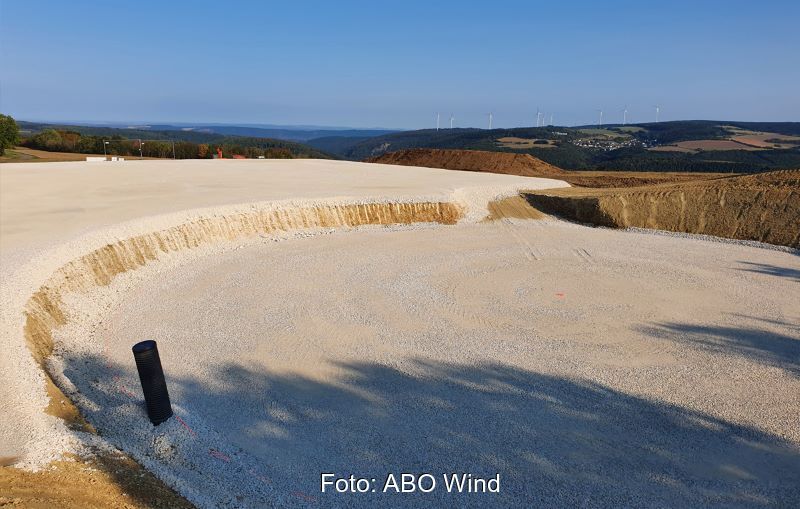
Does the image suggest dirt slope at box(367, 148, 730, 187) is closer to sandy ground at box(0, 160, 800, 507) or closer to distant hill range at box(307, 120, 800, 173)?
sandy ground at box(0, 160, 800, 507)

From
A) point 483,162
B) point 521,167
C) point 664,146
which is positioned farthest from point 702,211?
point 664,146

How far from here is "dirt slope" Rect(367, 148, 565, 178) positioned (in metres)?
50.6

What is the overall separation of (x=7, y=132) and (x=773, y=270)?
70.0 metres

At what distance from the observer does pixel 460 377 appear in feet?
36.8

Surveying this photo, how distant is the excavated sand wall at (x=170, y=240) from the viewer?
11578 millimetres

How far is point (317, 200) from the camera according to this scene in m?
26.2

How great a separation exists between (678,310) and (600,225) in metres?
12.9

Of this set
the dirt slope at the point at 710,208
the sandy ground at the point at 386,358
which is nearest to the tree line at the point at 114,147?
the sandy ground at the point at 386,358

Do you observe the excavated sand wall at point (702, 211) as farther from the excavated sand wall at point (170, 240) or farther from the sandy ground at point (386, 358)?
the excavated sand wall at point (170, 240)

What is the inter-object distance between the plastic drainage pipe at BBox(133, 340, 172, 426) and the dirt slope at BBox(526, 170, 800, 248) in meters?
24.8

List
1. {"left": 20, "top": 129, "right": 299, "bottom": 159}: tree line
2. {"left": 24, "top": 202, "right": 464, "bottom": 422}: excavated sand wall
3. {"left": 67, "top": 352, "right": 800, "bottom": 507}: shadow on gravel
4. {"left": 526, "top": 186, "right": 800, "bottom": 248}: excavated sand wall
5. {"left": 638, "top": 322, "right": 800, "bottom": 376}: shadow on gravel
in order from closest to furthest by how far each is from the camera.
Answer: {"left": 67, "top": 352, "right": 800, "bottom": 507}: shadow on gravel < {"left": 24, "top": 202, "right": 464, "bottom": 422}: excavated sand wall < {"left": 638, "top": 322, "right": 800, "bottom": 376}: shadow on gravel < {"left": 526, "top": 186, "right": 800, "bottom": 248}: excavated sand wall < {"left": 20, "top": 129, "right": 299, "bottom": 159}: tree line

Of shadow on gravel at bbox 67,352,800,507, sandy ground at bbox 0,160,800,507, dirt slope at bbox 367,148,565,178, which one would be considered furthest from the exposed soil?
dirt slope at bbox 367,148,565,178

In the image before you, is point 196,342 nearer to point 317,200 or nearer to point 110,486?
point 110,486

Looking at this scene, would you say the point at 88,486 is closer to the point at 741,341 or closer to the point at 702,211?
the point at 741,341
